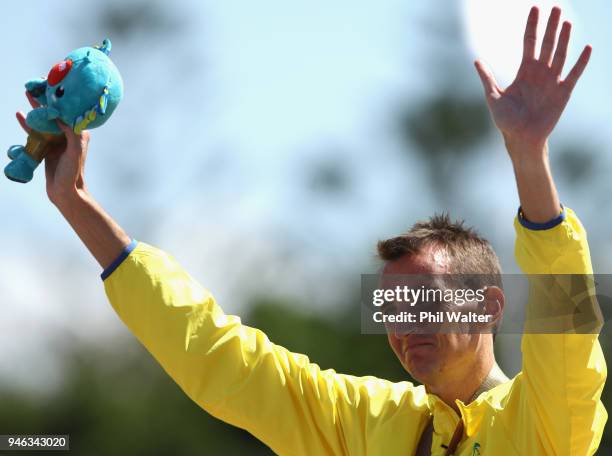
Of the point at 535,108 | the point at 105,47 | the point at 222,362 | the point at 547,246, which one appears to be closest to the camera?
the point at 547,246

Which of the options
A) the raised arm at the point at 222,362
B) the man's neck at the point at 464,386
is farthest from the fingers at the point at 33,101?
the man's neck at the point at 464,386

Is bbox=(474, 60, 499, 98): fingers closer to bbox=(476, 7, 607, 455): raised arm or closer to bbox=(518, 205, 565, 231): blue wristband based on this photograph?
bbox=(476, 7, 607, 455): raised arm

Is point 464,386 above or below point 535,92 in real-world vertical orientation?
below

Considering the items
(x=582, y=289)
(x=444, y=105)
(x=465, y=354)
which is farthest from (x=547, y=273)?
(x=444, y=105)

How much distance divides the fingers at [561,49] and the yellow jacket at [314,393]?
47 cm

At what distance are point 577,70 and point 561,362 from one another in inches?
36.6

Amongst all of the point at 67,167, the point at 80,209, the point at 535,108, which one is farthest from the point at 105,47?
the point at 535,108

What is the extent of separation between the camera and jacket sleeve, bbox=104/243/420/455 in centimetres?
439

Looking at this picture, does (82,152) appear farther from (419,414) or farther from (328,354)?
(328,354)

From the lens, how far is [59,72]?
4582mm

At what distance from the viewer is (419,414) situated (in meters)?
4.46

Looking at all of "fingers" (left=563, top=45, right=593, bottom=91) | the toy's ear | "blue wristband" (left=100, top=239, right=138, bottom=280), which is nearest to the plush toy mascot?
the toy's ear

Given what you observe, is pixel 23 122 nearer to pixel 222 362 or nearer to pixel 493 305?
pixel 222 362

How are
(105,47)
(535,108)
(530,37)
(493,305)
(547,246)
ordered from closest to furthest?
1. (547,246)
2. (535,108)
3. (530,37)
4. (493,305)
5. (105,47)
